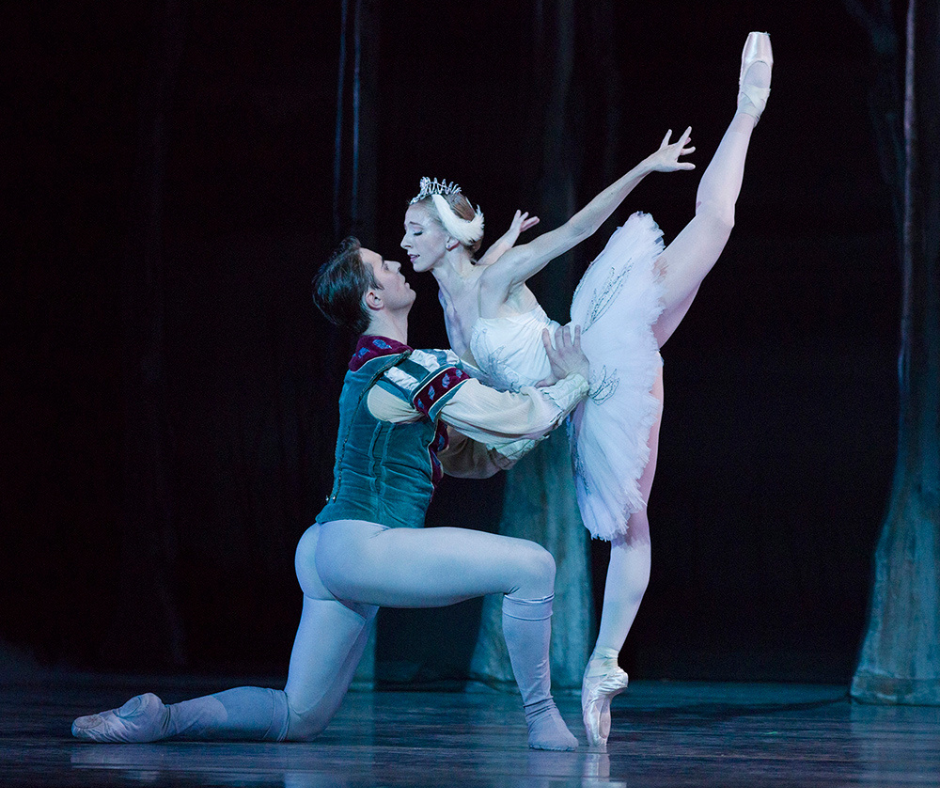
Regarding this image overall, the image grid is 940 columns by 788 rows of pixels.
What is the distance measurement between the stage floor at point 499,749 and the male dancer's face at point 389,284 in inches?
36.4

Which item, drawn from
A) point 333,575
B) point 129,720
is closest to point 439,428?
point 333,575

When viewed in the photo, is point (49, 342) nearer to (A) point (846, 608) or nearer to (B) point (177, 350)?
→ (B) point (177, 350)

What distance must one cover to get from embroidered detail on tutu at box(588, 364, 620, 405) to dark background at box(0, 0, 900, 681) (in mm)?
1757

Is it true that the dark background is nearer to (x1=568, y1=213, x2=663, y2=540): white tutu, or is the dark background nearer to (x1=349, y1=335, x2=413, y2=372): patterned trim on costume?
(x1=568, y1=213, x2=663, y2=540): white tutu

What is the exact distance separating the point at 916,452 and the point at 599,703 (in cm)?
192

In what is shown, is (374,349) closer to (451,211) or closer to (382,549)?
(382,549)

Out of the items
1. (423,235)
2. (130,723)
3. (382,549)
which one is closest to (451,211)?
(423,235)

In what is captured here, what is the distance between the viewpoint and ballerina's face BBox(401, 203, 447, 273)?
9.73ft


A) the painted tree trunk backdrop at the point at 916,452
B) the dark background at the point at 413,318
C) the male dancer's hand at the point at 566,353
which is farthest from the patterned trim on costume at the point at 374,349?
the painted tree trunk backdrop at the point at 916,452

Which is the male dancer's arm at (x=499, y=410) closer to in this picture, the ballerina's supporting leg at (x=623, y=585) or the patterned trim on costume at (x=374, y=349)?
the patterned trim on costume at (x=374, y=349)

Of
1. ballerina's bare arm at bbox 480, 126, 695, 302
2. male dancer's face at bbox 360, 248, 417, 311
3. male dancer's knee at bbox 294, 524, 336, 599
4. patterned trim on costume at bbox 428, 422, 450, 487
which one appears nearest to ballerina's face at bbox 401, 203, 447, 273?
ballerina's bare arm at bbox 480, 126, 695, 302

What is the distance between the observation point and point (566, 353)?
2.67 m

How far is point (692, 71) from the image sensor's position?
449cm

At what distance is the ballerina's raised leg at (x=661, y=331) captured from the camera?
282 cm
